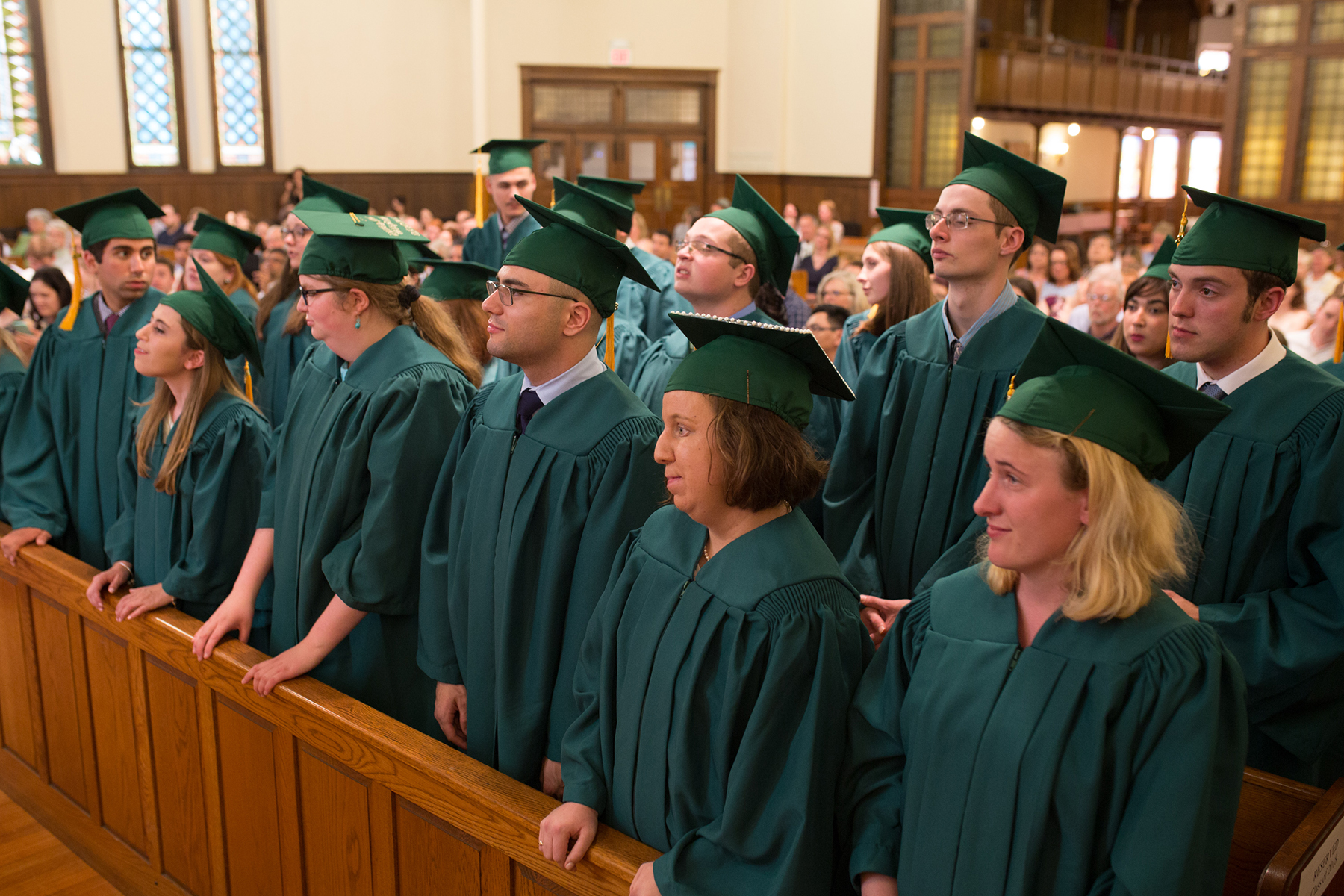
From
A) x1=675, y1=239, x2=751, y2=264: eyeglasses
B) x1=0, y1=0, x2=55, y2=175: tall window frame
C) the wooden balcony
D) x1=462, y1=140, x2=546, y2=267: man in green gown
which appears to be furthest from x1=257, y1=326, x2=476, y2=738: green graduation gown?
x1=0, y1=0, x2=55, y2=175: tall window frame

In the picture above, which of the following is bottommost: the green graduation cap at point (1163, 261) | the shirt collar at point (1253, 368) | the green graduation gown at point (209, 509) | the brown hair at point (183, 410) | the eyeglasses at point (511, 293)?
the green graduation gown at point (209, 509)

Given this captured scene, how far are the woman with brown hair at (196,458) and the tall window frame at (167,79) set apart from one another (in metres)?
14.4

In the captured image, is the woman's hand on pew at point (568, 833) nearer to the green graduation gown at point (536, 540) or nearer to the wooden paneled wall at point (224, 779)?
the wooden paneled wall at point (224, 779)

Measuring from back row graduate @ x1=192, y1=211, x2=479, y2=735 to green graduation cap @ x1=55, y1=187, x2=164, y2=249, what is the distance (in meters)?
Answer: 1.56

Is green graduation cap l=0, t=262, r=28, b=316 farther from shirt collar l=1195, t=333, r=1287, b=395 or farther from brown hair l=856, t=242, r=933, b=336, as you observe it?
shirt collar l=1195, t=333, r=1287, b=395

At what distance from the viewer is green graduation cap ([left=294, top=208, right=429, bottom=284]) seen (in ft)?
9.18

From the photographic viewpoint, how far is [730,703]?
6.10ft

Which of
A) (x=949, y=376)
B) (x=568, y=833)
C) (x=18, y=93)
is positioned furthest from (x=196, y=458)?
(x=18, y=93)

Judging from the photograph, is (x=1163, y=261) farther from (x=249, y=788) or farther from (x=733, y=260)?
(x=249, y=788)

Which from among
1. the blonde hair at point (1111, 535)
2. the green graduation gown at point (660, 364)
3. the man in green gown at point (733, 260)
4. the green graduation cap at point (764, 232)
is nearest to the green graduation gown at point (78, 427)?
the green graduation gown at point (660, 364)

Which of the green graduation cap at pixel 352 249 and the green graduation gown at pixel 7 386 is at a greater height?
the green graduation cap at pixel 352 249

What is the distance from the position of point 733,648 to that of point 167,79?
54.9ft

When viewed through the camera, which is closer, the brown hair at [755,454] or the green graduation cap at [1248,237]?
the brown hair at [755,454]

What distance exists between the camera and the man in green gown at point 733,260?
3510mm
